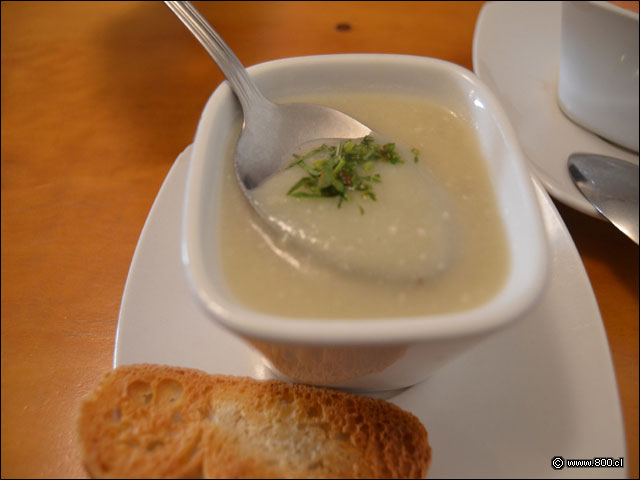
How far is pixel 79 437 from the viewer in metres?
0.79

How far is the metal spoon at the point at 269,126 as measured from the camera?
896mm

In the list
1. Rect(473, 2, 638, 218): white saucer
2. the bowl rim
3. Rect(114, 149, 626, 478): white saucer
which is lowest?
Rect(114, 149, 626, 478): white saucer

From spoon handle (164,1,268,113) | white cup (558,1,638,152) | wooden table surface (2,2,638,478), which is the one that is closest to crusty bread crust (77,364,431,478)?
wooden table surface (2,2,638,478)

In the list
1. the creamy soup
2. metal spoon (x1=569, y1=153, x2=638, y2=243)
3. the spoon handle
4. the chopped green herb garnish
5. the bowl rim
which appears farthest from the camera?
metal spoon (x1=569, y1=153, x2=638, y2=243)

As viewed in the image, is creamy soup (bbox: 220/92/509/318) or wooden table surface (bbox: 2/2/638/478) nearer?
creamy soup (bbox: 220/92/509/318)

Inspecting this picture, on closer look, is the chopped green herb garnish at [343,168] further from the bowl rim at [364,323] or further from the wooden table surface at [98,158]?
the wooden table surface at [98,158]

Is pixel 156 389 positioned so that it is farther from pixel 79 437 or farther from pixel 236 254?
pixel 236 254

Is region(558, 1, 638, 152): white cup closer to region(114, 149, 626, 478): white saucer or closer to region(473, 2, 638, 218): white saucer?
region(473, 2, 638, 218): white saucer

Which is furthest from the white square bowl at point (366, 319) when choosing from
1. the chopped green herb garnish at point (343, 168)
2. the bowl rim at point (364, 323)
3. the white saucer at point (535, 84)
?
the white saucer at point (535, 84)

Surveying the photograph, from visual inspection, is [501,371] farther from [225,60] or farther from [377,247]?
[225,60]

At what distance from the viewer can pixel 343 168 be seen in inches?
34.1

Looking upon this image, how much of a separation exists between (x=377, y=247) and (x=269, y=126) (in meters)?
0.36

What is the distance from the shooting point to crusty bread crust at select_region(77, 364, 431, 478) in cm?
76

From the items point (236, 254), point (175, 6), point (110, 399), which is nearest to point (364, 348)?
point (236, 254)
